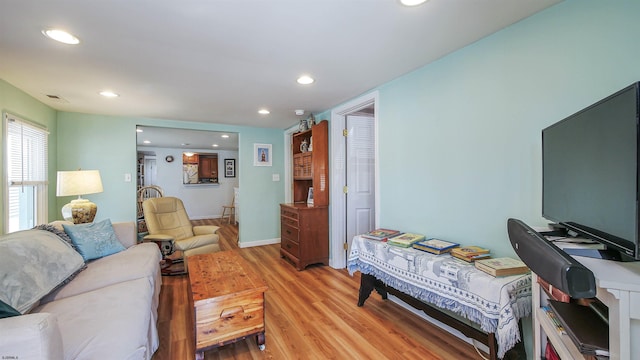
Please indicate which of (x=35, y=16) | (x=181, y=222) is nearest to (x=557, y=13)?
(x=35, y=16)

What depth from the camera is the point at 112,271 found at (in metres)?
2.03

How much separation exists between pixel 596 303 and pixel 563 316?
0.16 metres

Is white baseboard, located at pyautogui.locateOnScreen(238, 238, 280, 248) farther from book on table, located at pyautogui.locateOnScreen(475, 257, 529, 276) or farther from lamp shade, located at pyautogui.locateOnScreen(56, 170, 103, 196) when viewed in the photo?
book on table, located at pyautogui.locateOnScreen(475, 257, 529, 276)

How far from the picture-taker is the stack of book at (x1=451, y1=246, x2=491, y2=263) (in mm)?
1680

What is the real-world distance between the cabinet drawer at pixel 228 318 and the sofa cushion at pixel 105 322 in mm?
300

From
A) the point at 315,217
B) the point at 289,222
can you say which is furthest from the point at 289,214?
the point at 315,217

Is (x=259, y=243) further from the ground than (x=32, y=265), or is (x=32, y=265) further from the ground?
(x=32, y=265)

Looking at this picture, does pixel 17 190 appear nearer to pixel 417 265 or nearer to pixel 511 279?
pixel 417 265

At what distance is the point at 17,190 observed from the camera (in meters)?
2.68

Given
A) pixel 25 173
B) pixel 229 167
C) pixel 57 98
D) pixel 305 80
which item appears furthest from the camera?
pixel 229 167

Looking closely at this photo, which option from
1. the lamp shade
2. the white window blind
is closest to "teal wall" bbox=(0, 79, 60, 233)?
the white window blind

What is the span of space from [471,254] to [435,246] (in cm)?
25

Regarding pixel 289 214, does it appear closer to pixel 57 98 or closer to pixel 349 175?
pixel 349 175

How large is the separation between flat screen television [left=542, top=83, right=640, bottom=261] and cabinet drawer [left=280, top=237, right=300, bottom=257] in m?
2.78
